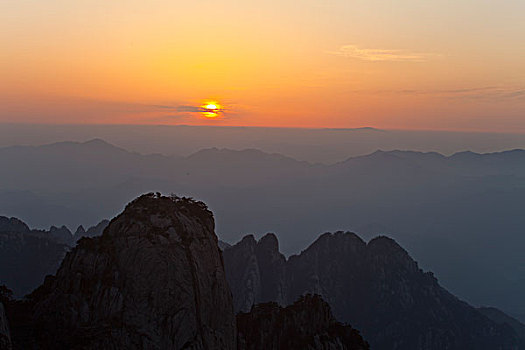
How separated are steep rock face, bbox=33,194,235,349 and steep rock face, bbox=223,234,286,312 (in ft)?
319

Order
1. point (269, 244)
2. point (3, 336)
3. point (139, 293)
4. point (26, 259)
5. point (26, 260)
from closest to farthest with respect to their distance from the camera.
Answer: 1. point (3, 336)
2. point (139, 293)
3. point (26, 260)
4. point (26, 259)
5. point (269, 244)

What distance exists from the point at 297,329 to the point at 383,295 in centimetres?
10385

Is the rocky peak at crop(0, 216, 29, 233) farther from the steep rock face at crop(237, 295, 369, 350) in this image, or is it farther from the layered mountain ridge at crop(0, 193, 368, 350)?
the layered mountain ridge at crop(0, 193, 368, 350)

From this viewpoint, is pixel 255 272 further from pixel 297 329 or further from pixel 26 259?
pixel 297 329

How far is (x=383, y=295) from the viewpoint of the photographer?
177 metres

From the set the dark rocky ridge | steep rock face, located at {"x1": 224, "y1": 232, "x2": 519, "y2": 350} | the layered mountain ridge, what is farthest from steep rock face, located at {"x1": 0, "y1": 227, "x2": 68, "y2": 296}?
the layered mountain ridge

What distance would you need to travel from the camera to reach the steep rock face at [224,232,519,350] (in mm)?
168500

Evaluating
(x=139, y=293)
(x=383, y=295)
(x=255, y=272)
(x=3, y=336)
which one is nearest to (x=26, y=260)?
(x=255, y=272)

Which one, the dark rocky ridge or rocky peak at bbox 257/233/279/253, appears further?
rocky peak at bbox 257/233/279/253

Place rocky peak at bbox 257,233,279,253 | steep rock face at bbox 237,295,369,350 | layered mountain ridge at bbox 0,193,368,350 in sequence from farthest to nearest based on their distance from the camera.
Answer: rocky peak at bbox 257,233,279,253 → steep rock face at bbox 237,295,369,350 → layered mountain ridge at bbox 0,193,368,350

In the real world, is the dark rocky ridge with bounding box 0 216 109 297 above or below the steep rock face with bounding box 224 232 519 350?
above

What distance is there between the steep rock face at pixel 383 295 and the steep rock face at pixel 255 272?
0.77m

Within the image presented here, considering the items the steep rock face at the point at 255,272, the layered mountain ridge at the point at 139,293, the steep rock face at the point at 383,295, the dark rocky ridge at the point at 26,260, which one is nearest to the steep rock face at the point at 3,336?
the layered mountain ridge at the point at 139,293

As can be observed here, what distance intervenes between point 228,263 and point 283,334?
90.8 m
